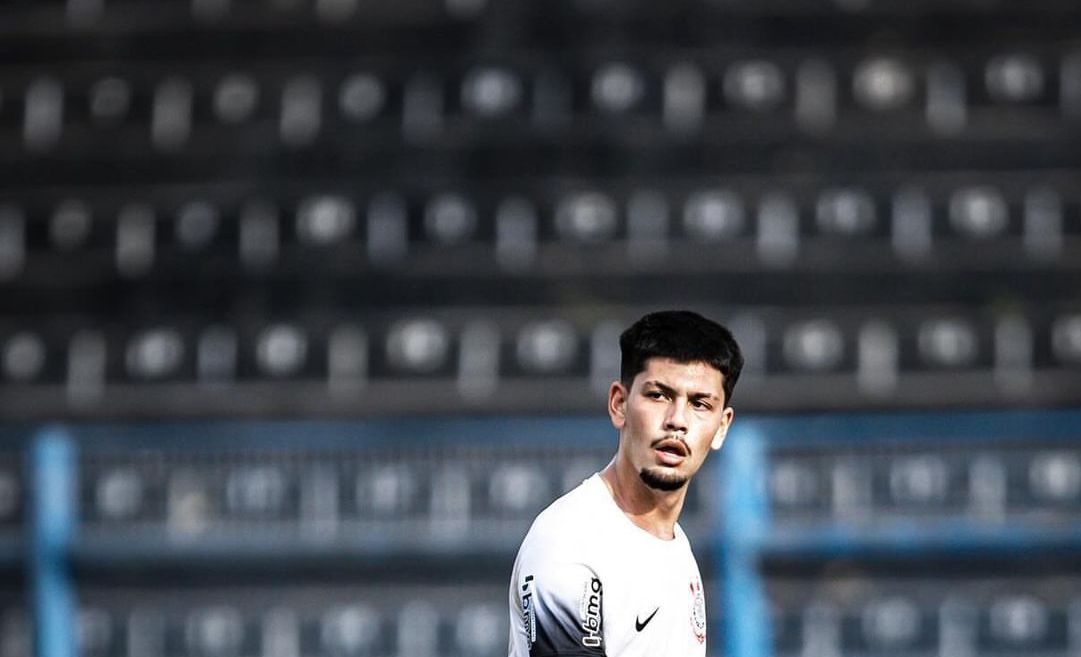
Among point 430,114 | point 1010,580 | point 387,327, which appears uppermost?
point 430,114

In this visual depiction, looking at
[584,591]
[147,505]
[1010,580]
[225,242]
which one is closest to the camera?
[584,591]

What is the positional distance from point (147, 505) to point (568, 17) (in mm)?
4908

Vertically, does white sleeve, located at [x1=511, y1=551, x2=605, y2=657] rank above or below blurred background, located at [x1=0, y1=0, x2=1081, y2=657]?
below

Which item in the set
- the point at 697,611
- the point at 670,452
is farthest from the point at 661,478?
the point at 697,611

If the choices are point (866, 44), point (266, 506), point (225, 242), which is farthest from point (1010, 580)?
point (225, 242)

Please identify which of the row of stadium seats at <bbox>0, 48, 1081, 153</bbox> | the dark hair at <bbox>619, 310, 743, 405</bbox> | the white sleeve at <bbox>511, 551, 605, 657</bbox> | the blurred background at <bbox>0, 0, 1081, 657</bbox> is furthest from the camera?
the row of stadium seats at <bbox>0, 48, 1081, 153</bbox>

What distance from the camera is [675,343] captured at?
2668mm

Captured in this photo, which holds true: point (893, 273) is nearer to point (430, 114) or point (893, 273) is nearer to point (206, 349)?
point (430, 114)

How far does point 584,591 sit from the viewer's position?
2562 millimetres

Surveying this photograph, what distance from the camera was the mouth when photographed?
2.63m

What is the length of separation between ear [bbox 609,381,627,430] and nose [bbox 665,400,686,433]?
0.24 feet

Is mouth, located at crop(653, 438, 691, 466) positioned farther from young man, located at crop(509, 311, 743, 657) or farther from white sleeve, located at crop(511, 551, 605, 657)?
white sleeve, located at crop(511, 551, 605, 657)

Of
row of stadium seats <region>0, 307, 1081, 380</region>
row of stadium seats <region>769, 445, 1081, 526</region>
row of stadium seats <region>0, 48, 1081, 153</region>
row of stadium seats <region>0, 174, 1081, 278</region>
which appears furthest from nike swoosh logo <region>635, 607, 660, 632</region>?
row of stadium seats <region>0, 48, 1081, 153</region>

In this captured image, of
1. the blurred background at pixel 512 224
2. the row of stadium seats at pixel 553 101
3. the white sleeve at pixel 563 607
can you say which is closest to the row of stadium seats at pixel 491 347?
the blurred background at pixel 512 224
